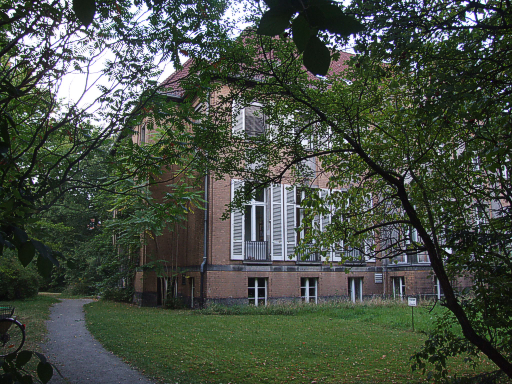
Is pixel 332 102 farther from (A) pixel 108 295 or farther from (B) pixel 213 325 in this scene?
(A) pixel 108 295

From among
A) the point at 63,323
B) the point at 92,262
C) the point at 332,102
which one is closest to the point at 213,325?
the point at 63,323

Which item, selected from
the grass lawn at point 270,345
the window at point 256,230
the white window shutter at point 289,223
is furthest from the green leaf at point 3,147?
the white window shutter at point 289,223

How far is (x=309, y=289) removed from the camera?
1933 cm

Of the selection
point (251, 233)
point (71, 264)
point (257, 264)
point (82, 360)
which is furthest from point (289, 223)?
point (71, 264)

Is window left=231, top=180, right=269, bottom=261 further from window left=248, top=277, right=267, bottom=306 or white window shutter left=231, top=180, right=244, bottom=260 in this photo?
window left=248, top=277, right=267, bottom=306

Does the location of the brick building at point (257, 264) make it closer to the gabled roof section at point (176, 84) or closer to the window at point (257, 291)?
the window at point (257, 291)

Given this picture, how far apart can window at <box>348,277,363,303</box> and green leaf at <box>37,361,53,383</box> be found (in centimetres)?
1937

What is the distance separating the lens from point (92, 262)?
28188 mm

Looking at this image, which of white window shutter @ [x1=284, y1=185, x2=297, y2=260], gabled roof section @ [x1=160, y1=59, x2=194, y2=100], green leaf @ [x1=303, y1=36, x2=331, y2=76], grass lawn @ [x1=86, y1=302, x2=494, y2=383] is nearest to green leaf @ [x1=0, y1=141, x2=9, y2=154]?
green leaf @ [x1=303, y1=36, x2=331, y2=76]

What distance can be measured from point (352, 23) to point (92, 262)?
29.6 metres

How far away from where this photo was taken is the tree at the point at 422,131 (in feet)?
14.8

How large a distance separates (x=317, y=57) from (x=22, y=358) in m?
1.84

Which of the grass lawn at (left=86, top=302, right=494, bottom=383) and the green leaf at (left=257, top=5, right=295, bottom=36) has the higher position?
the green leaf at (left=257, top=5, right=295, bottom=36)

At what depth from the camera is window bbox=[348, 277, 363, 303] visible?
2028 centimetres
